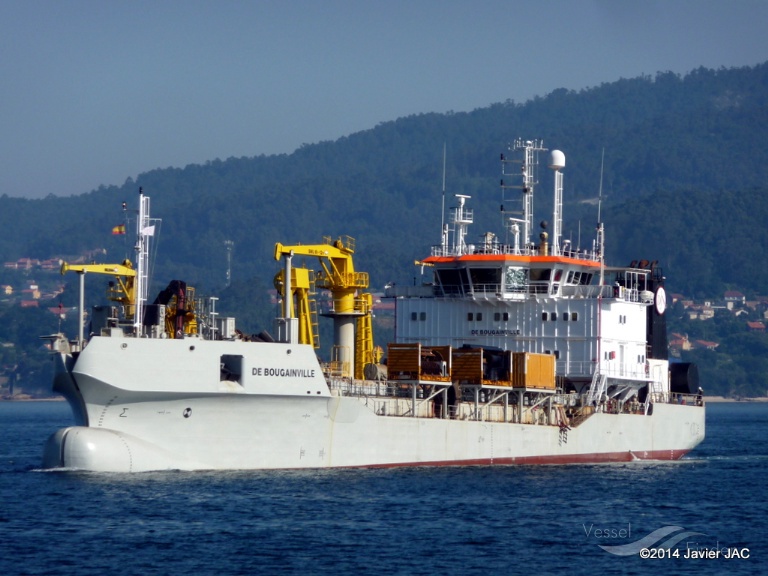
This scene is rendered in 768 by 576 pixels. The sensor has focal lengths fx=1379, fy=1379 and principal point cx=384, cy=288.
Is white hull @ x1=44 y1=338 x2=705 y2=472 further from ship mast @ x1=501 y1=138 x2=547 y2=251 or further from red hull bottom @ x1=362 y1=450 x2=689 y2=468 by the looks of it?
ship mast @ x1=501 y1=138 x2=547 y2=251

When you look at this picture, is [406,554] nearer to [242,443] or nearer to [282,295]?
[242,443]

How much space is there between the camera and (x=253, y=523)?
32.8 m

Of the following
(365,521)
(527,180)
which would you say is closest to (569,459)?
(527,180)

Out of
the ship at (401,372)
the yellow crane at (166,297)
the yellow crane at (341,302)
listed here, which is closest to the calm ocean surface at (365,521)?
the ship at (401,372)

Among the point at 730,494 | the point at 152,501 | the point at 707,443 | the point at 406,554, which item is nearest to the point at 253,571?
the point at 406,554

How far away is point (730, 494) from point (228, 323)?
655 inches

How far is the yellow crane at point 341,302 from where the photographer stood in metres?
46.8

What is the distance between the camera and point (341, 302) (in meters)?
48.9

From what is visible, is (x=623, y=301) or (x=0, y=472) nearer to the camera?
(x=0, y=472)

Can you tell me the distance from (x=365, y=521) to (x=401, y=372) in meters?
11.4

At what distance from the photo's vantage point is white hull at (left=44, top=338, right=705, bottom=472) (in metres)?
38.1

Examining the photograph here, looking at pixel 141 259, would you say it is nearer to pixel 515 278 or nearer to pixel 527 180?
pixel 515 278

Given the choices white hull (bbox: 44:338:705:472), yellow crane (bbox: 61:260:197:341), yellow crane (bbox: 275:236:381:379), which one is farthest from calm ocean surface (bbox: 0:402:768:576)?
yellow crane (bbox: 275:236:381:379)

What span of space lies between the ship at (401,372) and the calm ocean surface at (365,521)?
1.05m
